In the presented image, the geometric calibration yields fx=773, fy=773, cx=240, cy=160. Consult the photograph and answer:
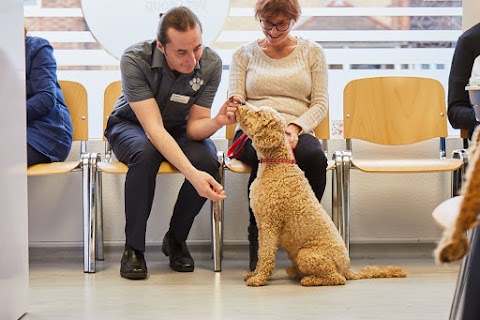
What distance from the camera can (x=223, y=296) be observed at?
2.95 m

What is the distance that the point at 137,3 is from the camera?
→ 407cm

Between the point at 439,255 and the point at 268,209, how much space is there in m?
2.18

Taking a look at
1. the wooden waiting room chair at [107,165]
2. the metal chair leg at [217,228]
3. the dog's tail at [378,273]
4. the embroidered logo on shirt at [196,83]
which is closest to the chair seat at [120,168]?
the wooden waiting room chair at [107,165]

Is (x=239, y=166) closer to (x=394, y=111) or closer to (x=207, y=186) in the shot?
(x=207, y=186)

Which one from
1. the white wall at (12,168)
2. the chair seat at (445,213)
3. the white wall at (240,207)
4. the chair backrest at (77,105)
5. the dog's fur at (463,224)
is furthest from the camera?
the white wall at (240,207)

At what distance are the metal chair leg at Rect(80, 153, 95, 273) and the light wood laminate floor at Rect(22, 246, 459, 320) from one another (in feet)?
0.21

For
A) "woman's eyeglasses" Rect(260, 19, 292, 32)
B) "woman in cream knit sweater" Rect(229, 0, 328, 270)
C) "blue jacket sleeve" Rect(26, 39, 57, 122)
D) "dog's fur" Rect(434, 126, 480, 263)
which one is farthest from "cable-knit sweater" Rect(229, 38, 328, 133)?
"dog's fur" Rect(434, 126, 480, 263)

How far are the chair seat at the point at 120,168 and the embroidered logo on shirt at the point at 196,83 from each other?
352 millimetres

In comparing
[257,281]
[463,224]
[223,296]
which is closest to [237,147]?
[257,281]

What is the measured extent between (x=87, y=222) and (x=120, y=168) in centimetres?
31

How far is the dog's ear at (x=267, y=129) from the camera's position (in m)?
3.02

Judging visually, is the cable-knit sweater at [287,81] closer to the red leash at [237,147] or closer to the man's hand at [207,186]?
the red leash at [237,147]

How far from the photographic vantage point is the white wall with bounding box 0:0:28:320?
235cm

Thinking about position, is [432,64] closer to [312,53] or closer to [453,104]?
[453,104]
